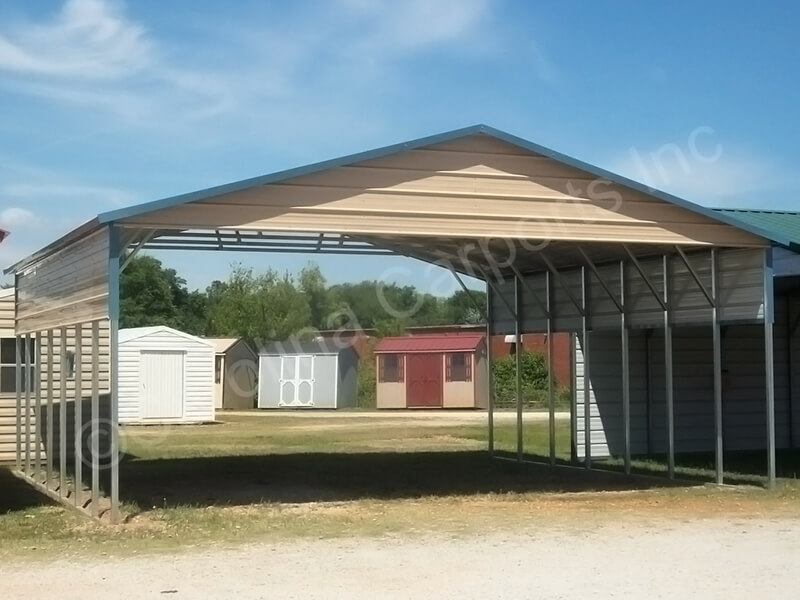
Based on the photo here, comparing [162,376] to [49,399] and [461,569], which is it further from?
[461,569]

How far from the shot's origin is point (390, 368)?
41062mm

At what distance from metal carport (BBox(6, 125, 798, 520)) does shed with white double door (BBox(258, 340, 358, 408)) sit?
79.6 feet

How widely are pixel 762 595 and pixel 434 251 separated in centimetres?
926

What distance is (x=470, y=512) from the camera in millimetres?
11906

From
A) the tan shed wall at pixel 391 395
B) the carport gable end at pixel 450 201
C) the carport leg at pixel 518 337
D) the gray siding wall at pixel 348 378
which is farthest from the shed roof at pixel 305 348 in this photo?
the carport gable end at pixel 450 201

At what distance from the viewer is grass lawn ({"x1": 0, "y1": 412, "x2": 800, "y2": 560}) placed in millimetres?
10609

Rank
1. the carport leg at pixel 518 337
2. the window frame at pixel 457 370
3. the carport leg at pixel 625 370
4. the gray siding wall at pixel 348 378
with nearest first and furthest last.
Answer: the carport leg at pixel 625 370
the carport leg at pixel 518 337
the window frame at pixel 457 370
the gray siding wall at pixel 348 378

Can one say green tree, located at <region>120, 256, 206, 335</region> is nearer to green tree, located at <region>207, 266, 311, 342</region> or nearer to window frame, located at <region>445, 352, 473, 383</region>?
green tree, located at <region>207, 266, 311, 342</region>

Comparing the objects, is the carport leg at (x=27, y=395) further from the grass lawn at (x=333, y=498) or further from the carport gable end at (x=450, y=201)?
the carport gable end at (x=450, y=201)

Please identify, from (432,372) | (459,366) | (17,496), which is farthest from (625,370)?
(432,372)

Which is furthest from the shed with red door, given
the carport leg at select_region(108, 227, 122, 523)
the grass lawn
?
the carport leg at select_region(108, 227, 122, 523)

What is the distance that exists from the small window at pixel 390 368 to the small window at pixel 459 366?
1854mm

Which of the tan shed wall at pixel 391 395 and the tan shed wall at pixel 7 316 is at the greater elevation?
the tan shed wall at pixel 7 316

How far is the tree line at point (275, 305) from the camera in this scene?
2172 inches
